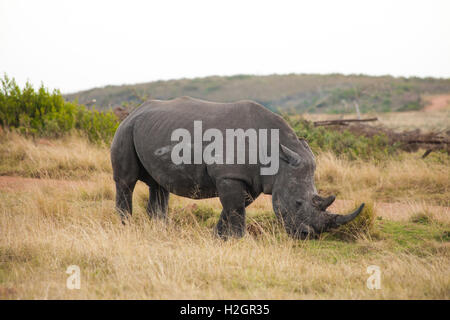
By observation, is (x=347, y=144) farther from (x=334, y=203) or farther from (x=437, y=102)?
(x=437, y=102)

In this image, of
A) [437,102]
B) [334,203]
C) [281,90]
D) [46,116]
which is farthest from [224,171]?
[281,90]

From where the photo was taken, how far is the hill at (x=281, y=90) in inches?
1839

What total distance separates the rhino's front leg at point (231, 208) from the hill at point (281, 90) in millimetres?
39386

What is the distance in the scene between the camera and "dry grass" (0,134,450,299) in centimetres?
387

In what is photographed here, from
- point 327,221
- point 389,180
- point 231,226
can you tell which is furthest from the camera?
point 389,180

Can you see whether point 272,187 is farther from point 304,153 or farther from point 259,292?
point 259,292

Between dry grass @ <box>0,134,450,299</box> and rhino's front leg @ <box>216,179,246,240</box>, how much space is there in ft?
0.74

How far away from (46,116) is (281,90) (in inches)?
1846

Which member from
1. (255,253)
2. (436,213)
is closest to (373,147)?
(436,213)

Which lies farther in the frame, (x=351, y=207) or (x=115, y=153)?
(x=351, y=207)

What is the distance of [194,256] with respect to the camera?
4.59 meters

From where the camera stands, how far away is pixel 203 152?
5629mm

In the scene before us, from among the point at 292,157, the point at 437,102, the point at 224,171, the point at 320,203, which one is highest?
the point at 437,102
